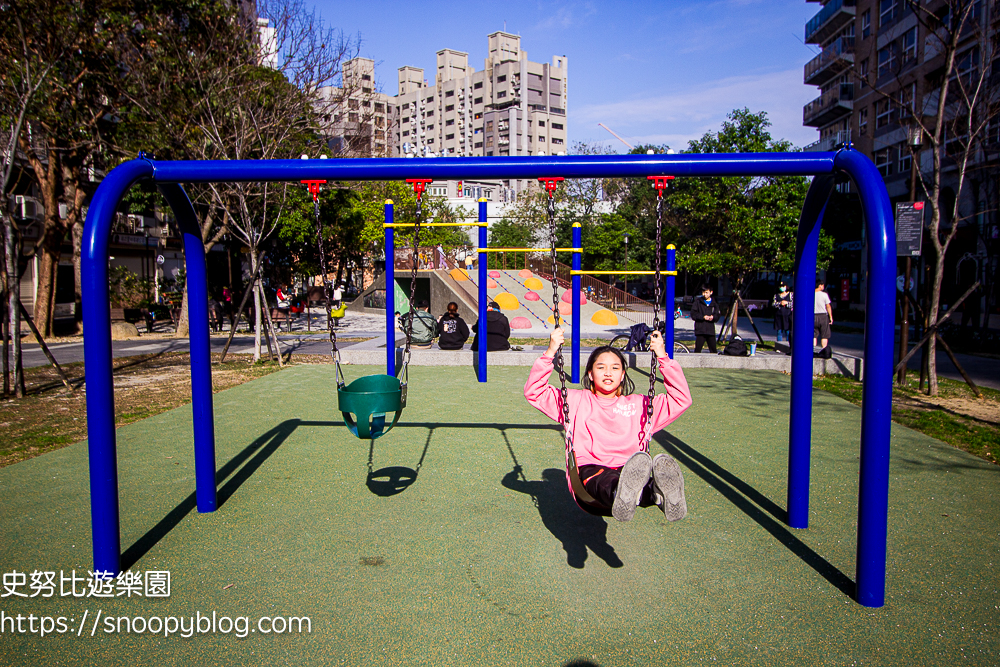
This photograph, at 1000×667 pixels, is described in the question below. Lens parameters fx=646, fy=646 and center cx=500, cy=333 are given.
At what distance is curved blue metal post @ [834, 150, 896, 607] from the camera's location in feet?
10.2

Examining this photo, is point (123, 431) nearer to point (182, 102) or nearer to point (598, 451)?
point (598, 451)

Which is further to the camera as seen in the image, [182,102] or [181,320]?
[181,320]

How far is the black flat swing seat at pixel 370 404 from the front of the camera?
401 centimetres

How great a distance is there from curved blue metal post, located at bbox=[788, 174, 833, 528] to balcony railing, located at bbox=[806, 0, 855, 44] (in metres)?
38.5

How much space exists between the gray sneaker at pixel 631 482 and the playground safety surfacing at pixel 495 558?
1.73 ft

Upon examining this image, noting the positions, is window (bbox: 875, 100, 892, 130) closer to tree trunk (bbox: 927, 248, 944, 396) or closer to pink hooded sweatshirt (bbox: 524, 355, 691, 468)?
tree trunk (bbox: 927, 248, 944, 396)

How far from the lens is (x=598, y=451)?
356cm

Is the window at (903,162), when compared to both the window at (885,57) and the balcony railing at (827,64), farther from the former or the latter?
the balcony railing at (827,64)

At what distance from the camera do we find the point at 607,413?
3.62 metres

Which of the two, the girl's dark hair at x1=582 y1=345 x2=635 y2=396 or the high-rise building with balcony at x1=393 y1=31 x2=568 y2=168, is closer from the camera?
the girl's dark hair at x1=582 y1=345 x2=635 y2=396

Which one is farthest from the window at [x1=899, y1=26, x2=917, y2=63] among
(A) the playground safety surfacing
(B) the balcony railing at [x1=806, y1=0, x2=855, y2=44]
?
(A) the playground safety surfacing

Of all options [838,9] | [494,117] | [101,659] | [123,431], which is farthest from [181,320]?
[494,117]

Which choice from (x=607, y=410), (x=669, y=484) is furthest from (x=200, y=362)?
(x=669, y=484)

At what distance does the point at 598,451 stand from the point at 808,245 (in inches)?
78.8
